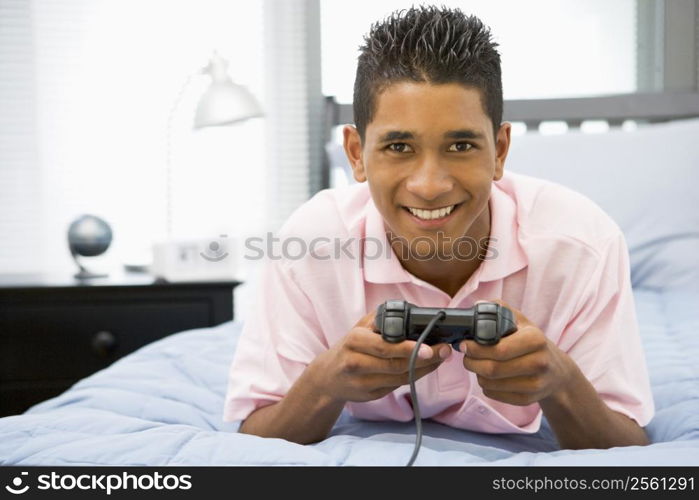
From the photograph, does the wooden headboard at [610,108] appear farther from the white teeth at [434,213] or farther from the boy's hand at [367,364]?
the boy's hand at [367,364]

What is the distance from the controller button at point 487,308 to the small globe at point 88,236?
4.88ft

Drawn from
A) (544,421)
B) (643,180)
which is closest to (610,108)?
(643,180)

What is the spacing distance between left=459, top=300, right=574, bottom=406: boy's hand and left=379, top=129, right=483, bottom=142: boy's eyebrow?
0.20m

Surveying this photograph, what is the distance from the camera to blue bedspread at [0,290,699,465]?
77cm

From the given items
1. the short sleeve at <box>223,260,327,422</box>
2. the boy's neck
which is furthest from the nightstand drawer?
the boy's neck

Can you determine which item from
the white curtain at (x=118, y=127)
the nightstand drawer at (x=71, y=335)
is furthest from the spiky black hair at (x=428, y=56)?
the white curtain at (x=118, y=127)

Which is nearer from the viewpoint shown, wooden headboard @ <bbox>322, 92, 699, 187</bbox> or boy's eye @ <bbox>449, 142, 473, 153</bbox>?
boy's eye @ <bbox>449, 142, 473, 153</bbox>

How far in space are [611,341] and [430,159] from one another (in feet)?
1.07

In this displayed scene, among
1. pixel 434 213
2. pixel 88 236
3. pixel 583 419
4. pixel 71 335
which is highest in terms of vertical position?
pixel 434 213

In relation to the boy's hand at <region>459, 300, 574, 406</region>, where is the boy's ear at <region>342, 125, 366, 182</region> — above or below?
above

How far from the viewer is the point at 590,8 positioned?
2283 mm

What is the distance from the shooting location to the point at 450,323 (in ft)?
2.37

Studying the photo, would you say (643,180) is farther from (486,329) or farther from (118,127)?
(118,127)

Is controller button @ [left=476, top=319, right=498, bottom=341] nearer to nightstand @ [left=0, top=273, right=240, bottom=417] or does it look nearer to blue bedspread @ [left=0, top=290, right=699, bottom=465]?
blue bedspread @ [left=0, top=290, right=699, bottom=465]
